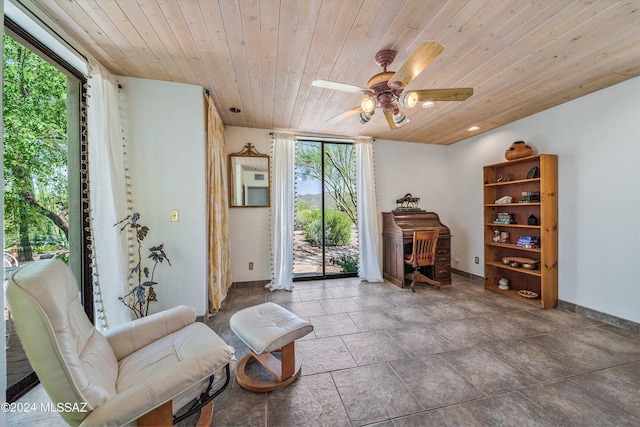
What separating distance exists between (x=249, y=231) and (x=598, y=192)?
14.7ft

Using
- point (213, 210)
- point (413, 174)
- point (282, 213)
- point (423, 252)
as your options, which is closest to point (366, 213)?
point (423, 252)

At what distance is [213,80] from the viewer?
2389 mm

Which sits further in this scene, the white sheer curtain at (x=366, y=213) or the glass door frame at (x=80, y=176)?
the white sheer curtain at (x=366, y=213)

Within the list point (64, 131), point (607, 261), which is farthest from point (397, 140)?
point (64, 131)

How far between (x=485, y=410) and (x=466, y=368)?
398 mm

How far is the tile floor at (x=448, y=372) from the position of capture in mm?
1455

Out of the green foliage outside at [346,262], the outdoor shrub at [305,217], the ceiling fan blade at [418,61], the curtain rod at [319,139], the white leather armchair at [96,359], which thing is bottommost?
the green foliage outside at [346,262]

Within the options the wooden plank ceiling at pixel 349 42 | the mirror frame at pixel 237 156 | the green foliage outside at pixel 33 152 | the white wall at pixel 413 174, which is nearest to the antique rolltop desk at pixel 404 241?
the white wall at pixel 413 174

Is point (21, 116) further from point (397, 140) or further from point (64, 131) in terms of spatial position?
point (397, 140)

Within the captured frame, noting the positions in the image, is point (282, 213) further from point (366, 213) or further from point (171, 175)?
point (171, 175)

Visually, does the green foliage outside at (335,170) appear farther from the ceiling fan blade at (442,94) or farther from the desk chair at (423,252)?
the ceiling fan blade at (442,94)

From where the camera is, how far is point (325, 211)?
4352 millimetres

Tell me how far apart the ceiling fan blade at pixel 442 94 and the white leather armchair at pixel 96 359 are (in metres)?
2.17

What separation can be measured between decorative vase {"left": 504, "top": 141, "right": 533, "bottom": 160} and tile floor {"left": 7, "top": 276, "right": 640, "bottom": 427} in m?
2.00
